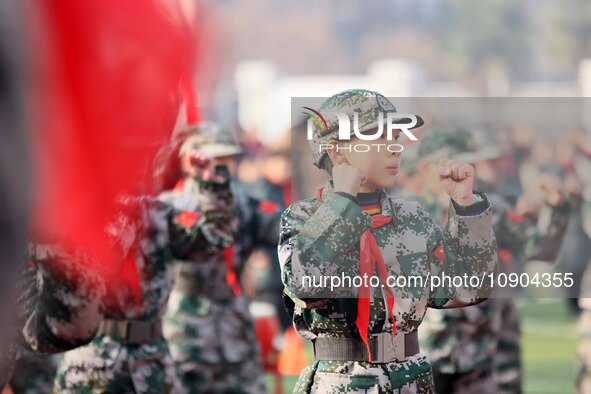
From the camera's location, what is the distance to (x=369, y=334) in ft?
12.7

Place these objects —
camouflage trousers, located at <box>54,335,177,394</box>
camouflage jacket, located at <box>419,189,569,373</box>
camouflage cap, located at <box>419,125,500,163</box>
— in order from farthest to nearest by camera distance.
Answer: camouflage jacket, located at <box>419,189,569,373</box> → camouflage trousers, located at <box>54,335,177,394</box> → camouflage cap, located at <box>419,125,500,163</box>

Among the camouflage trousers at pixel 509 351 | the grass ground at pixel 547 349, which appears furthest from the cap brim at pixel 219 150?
the grass ground at pixel 547 349

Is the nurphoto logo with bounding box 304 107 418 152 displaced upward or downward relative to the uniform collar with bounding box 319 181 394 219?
upward

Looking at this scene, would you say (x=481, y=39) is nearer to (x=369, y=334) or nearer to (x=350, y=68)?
(x=350, y=68)

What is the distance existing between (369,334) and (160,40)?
8.98 ft

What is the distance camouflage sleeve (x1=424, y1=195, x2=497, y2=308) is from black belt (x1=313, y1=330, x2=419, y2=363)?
18cm

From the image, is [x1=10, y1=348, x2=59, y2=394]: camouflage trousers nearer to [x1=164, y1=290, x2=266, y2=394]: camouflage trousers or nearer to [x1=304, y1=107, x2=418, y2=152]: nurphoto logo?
[x1=164, y1=290, x2=266, y2=394]: camouflage trousers

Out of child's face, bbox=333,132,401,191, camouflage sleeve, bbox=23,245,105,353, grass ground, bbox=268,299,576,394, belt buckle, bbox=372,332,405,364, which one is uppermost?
child's face, bbox=333,132,401,191

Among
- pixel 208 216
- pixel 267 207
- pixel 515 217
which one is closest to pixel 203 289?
pixel 267 207

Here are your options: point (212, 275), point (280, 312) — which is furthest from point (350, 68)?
point (212, 275)

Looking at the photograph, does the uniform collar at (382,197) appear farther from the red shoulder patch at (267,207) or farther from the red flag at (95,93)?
the red shoulder patch at (267,207)

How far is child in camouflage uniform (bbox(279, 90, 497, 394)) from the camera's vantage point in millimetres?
3723

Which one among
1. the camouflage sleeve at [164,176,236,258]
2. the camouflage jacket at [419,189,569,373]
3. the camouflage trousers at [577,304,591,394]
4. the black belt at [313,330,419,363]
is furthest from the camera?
the camouflage trousers at [577,304,591,394]

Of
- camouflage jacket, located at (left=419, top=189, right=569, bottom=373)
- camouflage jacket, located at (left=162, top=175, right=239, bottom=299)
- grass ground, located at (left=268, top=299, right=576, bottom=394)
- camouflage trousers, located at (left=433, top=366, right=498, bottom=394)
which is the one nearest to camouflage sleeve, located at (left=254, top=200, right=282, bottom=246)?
camouflage jacket, located at (left=162, top=175, right=239, bottom=299)
